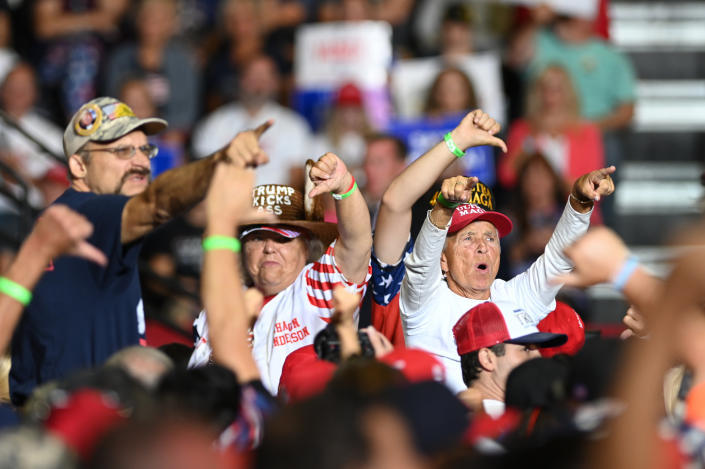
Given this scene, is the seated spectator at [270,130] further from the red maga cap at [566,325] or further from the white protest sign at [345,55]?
the red maga cap at [566,325]

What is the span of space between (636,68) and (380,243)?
20.1ft

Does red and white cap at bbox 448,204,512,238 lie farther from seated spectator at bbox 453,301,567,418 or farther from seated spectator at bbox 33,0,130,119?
seated spectator at bbox 33,0,130,119

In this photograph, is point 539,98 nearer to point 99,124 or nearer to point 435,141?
point 435,141

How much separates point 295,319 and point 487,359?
36.3 inches

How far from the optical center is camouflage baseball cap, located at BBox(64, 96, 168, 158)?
5078mm

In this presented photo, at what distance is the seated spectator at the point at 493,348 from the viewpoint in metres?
4.28

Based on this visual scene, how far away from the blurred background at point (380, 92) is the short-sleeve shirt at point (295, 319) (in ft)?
9.00

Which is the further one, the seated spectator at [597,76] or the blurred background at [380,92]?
the seated spectator at [597,76]

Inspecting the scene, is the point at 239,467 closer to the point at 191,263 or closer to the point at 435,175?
the point at 435,175

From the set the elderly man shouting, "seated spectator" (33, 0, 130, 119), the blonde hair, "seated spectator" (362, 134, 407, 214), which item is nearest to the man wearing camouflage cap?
the elderly man shouting

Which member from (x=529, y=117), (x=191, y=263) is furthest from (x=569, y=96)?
(x=191, y=263)

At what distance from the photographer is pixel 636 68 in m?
9.97

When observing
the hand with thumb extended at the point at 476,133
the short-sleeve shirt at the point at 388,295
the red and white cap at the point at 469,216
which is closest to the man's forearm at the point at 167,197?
the short-sleeve shirt at the point at 388,295

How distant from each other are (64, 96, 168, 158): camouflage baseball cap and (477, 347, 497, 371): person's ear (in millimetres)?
1947
